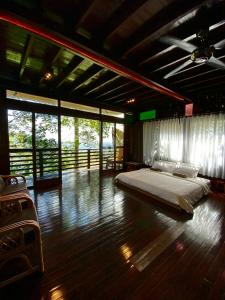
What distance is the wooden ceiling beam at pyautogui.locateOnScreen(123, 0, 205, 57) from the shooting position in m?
1.49

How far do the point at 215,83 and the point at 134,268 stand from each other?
4.12 meters

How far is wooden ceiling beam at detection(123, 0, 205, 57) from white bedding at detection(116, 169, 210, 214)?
8.60ft

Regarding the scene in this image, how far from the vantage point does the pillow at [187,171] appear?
397cm

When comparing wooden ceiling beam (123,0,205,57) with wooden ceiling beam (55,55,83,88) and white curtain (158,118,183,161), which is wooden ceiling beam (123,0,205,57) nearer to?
wooden ceiling beam (55,55,83,88)

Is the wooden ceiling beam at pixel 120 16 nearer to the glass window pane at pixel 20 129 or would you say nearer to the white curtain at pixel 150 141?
the glass window pane at pixel 20 129

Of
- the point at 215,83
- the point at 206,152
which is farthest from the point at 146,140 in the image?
the point at 215,83

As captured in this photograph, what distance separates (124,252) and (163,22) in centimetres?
268

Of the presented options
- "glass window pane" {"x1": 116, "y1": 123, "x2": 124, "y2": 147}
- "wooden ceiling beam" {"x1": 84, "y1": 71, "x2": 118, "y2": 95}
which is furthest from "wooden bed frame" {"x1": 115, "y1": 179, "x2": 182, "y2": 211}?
"wooden ceiling beam" {"x1": 84, "y1": 71, "x2": 118, "y2": 95}

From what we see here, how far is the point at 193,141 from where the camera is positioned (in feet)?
14.3

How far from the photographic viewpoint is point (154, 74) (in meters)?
Answer: 3.01

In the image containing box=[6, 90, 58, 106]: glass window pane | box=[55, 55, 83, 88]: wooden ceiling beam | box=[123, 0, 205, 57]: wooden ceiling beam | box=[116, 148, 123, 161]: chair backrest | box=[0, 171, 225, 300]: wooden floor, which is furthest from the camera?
box=[116, 148, 123, 161]: chair backrest

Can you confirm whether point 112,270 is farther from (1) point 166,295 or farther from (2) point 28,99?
(2) point 28,99

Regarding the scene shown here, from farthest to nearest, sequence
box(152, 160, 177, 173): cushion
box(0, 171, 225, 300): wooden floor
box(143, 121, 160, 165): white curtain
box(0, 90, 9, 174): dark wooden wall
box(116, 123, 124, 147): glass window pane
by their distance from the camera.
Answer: box(116, 123, 124, 147): glass window pane → box(143, 121, 160, 165): white curtain → box(152, 160, 177, 173): cushion → box(0, 90, 9, 174): dark wooden wall → box(0, 171, 225, 300): wooden floor

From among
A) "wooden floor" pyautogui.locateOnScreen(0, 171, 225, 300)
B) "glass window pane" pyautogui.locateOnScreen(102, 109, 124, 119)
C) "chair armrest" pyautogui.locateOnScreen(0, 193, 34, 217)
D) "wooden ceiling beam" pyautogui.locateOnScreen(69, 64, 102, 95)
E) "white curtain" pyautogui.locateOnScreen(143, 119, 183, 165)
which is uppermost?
"wooden ceiling beam" pyautogui.locateOnScreen(69, 64, 102, 95)
